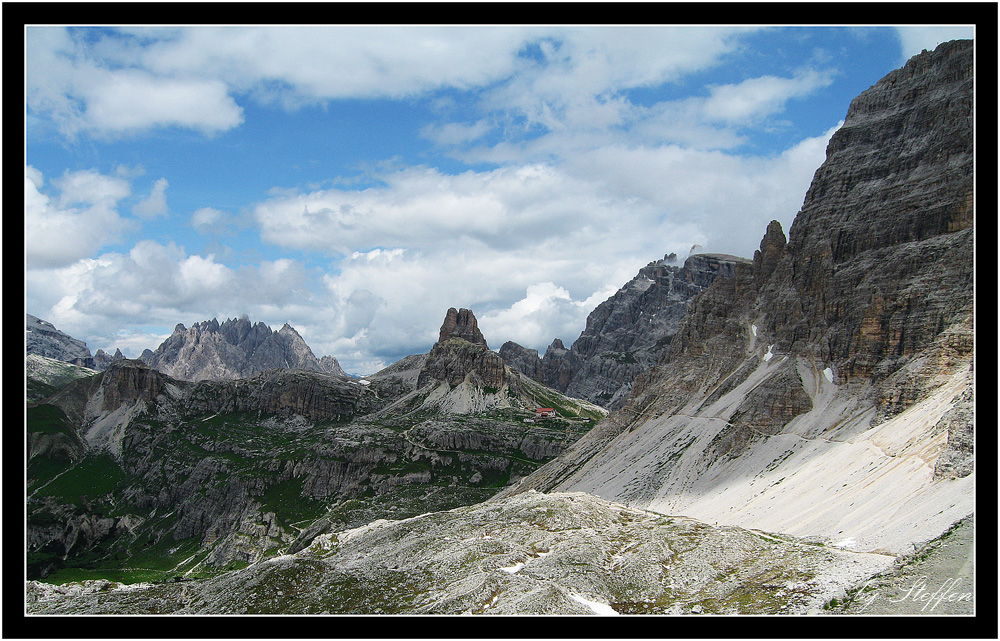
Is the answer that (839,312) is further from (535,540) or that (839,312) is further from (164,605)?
(164,605)

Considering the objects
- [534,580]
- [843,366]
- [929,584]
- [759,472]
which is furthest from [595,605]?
[843,366]

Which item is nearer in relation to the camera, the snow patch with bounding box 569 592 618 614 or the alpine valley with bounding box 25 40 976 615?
the snow patch with bounding box 569 592 618 614

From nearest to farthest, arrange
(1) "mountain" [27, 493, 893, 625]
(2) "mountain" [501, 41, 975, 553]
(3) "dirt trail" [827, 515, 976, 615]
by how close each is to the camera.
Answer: (3) "dirt trail" [827, 515, 976, 615]
(1) "mountain" [27, 493, 893, 625]
(2) "mountain" [501, 41, 975, 553]

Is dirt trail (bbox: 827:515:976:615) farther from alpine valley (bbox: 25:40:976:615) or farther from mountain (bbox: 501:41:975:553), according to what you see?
mountain (bbox: 501:41:975:553)

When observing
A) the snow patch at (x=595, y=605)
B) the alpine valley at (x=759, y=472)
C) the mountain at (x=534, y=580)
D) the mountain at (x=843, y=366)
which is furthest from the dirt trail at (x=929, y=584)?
the mountain at (x=843, y=366)

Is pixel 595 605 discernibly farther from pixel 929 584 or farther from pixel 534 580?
pixel 929 584

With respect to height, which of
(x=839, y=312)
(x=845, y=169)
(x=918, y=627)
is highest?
(x=845, y=169)

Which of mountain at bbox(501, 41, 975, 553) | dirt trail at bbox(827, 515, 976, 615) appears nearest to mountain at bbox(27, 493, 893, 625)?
dirt trail at bbox(827, 515, 976, 615)
